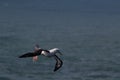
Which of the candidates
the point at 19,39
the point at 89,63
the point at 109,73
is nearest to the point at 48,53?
the point at 109,73

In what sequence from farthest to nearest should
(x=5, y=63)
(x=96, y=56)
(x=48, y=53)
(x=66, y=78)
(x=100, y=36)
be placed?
(x=100, y=36) < (x=96, y=56) < (x=5, y=63) < (x=66, y=78) < (x=48, y=53)

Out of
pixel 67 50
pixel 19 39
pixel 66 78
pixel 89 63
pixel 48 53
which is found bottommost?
pixel 48 53

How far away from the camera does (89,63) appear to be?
13388cm

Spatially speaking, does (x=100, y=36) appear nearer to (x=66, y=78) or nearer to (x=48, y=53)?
(x=66, y=78)

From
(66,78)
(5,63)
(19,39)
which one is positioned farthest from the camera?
(19,39)

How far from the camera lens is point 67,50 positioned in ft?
490

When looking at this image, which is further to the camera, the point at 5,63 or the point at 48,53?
the point at 5,63

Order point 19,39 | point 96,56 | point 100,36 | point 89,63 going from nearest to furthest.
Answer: point 89,63, point 96,56, point 19,39, point 100,36

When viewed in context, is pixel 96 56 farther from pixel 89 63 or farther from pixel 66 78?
pixel 66 78

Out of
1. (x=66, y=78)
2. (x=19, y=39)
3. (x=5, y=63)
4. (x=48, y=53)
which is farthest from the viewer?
(x=19, y=39)

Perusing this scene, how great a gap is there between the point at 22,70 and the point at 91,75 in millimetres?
16562

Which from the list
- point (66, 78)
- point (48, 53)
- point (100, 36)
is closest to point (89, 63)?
point (66, 78)

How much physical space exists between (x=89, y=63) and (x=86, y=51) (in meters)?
16.9

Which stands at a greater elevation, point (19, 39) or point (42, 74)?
point (19, 39)
